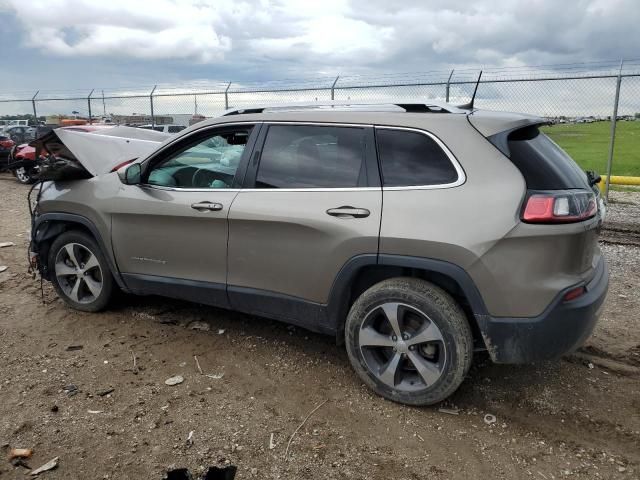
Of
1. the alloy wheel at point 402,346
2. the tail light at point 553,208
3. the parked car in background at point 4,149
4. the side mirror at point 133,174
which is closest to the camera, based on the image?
the tail light at point 553,208

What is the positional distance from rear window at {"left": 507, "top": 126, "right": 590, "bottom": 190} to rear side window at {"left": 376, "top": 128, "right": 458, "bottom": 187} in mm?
361

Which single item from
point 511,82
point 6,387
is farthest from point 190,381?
point 511,82

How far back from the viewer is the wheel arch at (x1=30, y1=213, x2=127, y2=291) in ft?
13.9

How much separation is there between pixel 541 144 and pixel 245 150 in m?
1.92

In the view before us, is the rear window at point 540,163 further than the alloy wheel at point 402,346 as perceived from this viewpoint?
No

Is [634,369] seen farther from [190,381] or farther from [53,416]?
[53,416]

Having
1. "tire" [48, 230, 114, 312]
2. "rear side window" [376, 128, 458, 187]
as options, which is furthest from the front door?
"rear side window" [376, 128, 458, 187]

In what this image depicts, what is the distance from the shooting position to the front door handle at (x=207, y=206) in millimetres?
3586

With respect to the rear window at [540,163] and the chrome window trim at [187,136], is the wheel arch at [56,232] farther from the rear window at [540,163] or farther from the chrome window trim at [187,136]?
the rear window at [540,163]

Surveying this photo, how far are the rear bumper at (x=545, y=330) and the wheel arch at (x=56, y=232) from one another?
9.72ft

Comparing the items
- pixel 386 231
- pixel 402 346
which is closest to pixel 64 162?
pixel 386 231

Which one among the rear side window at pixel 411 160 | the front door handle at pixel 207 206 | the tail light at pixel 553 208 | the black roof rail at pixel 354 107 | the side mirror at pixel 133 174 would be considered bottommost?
the front door handle at pixel 207 206

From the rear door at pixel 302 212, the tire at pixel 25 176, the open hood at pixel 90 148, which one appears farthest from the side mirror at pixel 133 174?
the tire at pixel 25 176

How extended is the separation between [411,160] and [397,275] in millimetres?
696
